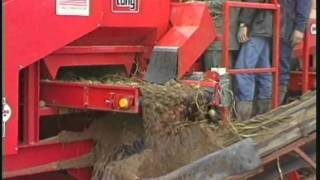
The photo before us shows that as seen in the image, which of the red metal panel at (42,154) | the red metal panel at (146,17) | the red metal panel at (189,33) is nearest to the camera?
the red metal panel at (42,154)

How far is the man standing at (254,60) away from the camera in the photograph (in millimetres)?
4801

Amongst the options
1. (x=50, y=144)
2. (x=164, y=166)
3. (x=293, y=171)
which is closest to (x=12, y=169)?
(x=50, y=144)

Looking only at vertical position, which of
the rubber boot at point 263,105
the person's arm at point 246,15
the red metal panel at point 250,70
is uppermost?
the person's arm at point 246,15

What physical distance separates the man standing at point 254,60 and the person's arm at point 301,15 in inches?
11.3

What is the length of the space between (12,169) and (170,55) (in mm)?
1198

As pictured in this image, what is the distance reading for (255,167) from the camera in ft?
12.6

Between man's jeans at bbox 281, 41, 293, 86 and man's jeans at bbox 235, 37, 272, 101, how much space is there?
261 mm

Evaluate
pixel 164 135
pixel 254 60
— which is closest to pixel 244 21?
pixel 254 60

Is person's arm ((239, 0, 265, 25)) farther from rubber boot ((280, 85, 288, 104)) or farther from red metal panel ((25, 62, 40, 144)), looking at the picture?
red metal panel ((25, 62, 40, 144))

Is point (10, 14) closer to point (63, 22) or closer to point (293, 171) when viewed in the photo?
point (63, 22)

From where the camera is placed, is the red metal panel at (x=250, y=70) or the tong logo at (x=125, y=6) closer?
the tong logo at (x=125, y=6)

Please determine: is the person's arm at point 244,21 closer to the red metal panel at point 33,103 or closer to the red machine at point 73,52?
the red machine at point 73,52

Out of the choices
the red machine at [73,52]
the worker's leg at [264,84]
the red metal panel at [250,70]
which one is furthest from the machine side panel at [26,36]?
the worker's leg at [264,84]

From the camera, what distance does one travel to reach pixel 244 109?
4.79m
